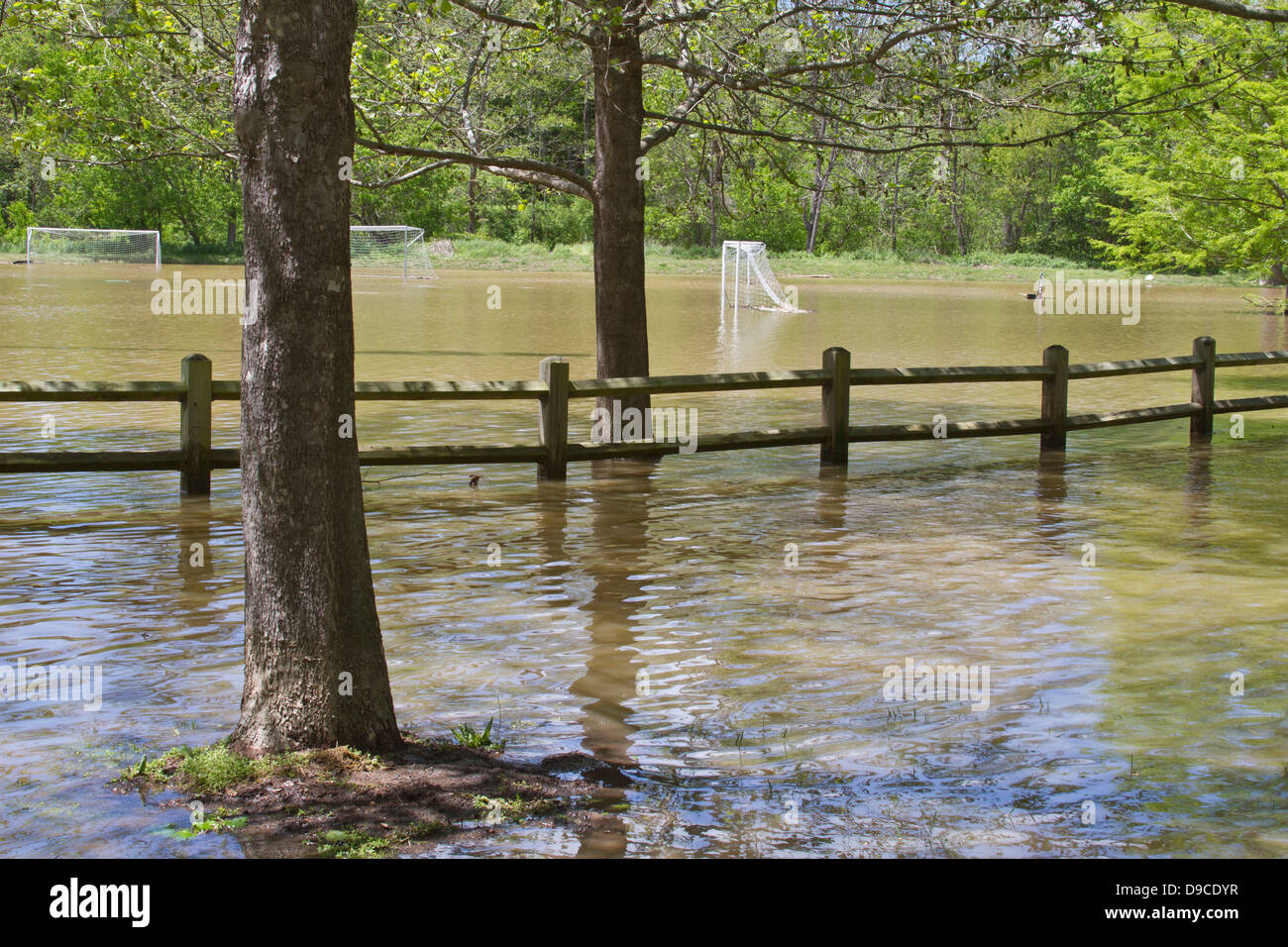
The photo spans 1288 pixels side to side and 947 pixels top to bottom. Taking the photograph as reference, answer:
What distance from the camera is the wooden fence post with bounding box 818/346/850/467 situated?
12.3 m

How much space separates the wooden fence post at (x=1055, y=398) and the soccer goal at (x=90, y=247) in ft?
166

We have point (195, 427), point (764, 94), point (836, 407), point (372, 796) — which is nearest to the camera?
point (372, 796)

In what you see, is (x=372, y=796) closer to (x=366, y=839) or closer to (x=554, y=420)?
(x=366, y=839)

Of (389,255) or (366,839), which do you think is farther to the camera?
(389,255)

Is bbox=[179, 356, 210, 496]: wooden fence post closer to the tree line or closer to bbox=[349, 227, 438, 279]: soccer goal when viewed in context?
the tree line

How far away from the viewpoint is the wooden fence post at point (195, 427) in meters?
10.2

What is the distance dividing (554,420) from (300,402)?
21.8 ft

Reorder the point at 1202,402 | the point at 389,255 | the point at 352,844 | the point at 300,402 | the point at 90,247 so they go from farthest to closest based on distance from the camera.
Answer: the point at 389,255 < the point at 90,247 < the point at 1202,402 < the point at 300,402 < the point at 352,844

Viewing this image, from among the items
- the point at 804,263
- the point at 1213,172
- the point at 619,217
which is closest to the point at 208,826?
the point at 619,217

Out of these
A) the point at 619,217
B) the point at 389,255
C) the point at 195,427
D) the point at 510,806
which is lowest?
the point at 510,806

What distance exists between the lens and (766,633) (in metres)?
7.23

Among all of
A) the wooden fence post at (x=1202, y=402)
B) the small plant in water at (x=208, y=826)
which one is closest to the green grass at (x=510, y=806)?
the small plant in water at (x=208, y=826)

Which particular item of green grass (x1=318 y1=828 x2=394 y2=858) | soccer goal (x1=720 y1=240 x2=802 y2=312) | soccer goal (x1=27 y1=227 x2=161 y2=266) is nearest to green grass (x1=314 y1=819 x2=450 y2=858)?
green grass (x1=318 y1=828 x2=394 y2=858)
